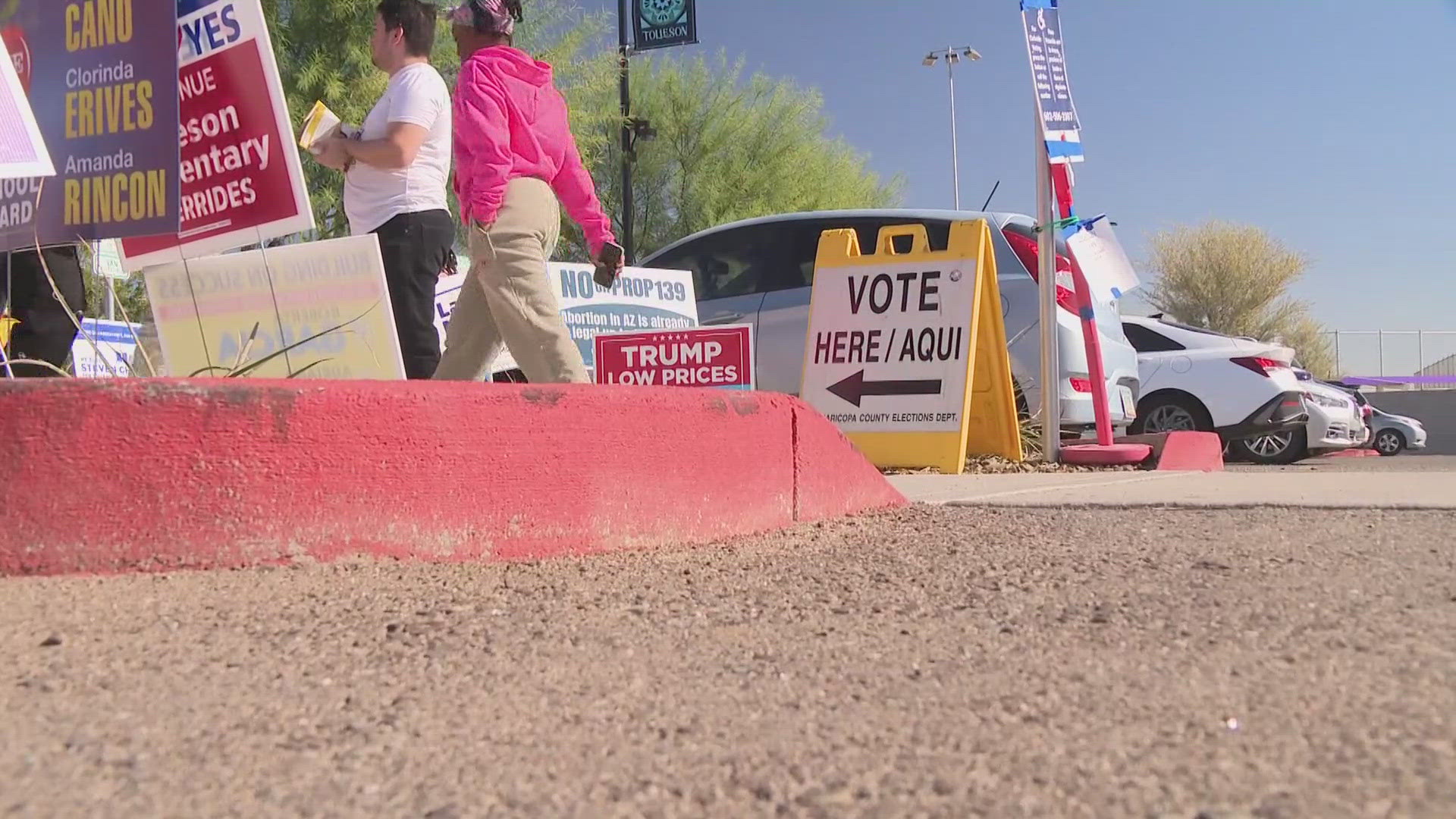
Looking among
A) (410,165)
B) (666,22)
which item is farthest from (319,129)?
(666,22)

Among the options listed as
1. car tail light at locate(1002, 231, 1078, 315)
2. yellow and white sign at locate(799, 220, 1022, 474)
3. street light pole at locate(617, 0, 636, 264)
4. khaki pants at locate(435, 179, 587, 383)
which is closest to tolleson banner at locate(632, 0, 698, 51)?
street light pole at locate(617, 0, 636, 264)

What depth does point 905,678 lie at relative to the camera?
69.1 inches

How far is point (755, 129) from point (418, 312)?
19.2m

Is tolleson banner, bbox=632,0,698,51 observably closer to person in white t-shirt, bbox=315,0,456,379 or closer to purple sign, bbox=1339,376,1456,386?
person in white t-shirt, bbox=315,0,456,379

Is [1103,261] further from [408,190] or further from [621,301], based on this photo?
[408,190]

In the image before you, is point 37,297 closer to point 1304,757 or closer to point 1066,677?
point 1066,677

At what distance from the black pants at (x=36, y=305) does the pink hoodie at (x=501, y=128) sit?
1623 mm

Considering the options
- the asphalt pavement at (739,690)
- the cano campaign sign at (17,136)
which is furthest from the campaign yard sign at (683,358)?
the asphalt pavement at (739,690)

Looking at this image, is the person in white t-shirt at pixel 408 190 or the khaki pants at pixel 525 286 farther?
the person in white t-shirt at pixel 408 190

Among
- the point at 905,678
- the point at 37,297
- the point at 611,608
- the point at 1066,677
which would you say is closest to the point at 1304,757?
the point at 1066,677

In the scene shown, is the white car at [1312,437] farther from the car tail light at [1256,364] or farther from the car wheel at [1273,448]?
the car tail light at [1256,364]

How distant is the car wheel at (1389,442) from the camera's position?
58.7 feet

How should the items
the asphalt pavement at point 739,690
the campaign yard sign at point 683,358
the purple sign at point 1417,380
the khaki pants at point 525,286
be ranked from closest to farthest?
the asphalt pavement at point 739,690
the khaki pants at point 525,286
the campaign yard sign at point 683,358
the purple sign at point 1417,380

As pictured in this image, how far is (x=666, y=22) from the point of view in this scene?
1589 centimetres
